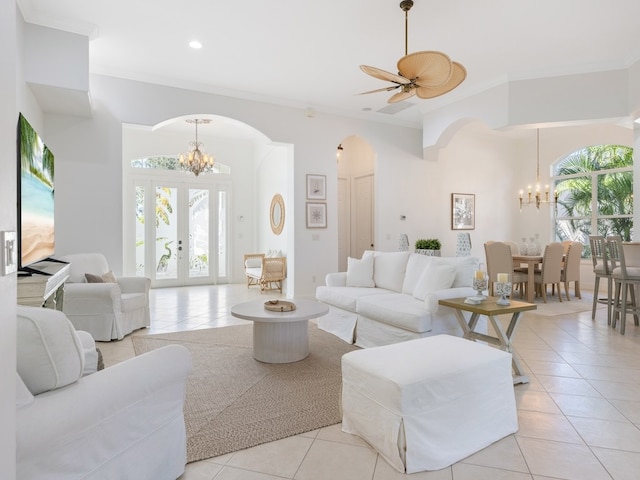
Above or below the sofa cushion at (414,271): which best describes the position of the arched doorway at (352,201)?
above

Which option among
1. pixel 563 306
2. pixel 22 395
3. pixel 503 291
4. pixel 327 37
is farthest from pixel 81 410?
pixel 563 306

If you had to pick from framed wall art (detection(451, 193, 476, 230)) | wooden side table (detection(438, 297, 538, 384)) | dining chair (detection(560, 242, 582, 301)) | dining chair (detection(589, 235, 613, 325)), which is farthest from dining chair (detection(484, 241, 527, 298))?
wooden side table (detection(438, 297, 538, 384))

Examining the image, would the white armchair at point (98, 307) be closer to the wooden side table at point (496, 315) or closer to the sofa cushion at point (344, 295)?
the sofa cushion at point (344, 295)

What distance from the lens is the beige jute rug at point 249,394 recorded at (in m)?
2.18

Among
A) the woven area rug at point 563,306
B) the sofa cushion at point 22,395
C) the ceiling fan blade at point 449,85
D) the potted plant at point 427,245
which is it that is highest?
the ceiling fan blade at point 449,85

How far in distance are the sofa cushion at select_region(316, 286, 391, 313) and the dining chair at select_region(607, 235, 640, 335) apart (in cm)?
262

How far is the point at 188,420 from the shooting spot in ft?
7.64

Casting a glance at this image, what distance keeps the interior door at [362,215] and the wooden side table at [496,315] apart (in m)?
4.70

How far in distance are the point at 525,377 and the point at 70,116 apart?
567 centimetres

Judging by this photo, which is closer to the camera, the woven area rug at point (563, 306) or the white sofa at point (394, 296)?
the white sofa at point (394, 296)

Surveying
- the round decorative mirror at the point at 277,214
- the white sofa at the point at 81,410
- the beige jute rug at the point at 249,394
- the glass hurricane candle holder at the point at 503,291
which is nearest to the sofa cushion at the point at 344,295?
the beige jute rug at the point at 249,394

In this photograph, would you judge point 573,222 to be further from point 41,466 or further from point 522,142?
point 41,466

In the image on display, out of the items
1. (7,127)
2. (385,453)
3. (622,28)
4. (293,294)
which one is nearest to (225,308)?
(293,294)

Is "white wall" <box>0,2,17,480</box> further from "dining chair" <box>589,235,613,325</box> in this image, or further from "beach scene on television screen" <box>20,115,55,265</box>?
"dining chair" <box>589,235,613,325</box>
